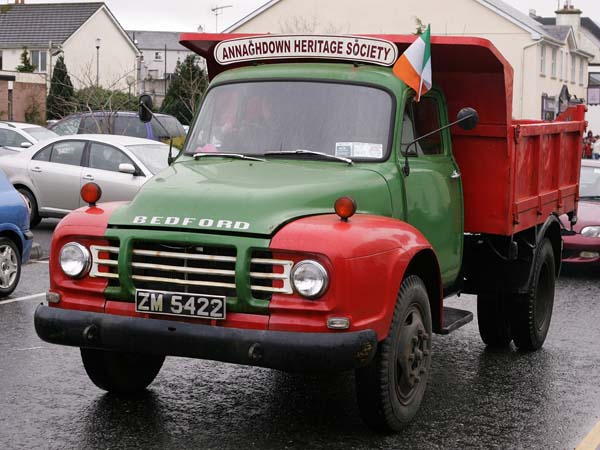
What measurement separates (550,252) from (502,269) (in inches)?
32.1

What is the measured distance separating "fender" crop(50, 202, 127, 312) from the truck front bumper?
115 mm

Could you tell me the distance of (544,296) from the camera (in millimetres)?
9453

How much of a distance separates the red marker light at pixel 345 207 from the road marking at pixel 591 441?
186 cm

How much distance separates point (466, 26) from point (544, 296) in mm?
51199

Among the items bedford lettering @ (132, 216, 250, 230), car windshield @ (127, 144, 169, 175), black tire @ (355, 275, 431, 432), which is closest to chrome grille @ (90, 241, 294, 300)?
bedford lettering @ (132, 216, 250, 230)

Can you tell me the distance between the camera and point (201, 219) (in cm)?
613

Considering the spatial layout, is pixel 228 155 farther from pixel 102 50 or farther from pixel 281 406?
pixel 102 50

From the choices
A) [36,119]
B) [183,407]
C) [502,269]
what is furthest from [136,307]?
[36,119]

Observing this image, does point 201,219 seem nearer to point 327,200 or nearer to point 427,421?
point 327,200

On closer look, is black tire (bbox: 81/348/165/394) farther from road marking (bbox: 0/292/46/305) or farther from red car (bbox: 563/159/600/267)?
red car (bbox: 563/159/600/267)

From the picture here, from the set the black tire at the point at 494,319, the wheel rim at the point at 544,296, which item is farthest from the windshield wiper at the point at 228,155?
the wheel rim at the point at 544,296

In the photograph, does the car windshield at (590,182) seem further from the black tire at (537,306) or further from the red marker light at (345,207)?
the red marker light at (345,207)

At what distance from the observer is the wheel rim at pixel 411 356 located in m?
6.44

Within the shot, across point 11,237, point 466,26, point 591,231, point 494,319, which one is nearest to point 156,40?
point 466,26
